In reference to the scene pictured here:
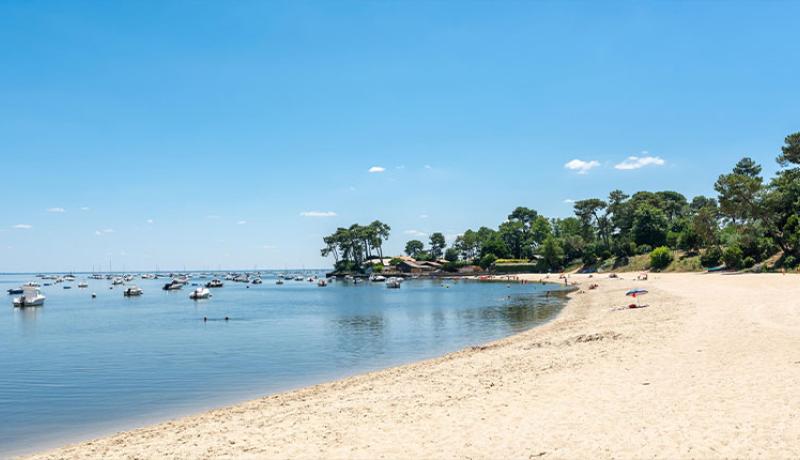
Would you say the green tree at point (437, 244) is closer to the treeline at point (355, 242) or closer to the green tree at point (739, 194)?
the treeline at point (355, 242)

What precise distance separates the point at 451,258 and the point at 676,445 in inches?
6549

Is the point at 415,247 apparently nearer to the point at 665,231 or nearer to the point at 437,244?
the point at 437,244

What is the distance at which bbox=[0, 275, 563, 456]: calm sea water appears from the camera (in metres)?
17.5

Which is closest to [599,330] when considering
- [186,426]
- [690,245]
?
[186,426]

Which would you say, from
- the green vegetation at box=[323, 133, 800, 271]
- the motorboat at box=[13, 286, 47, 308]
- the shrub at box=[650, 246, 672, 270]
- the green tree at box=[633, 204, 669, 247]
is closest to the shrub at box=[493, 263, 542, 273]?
the green vegetation at box=[323, 133, 800, 271]

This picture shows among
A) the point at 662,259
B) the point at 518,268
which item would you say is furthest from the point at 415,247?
the point at 662,259

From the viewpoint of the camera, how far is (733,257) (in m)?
68.2

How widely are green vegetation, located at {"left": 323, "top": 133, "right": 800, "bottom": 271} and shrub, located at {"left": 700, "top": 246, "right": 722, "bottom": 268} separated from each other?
0.47ft

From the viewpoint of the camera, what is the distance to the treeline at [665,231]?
2530 inches

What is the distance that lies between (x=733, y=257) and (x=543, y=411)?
2735 inches

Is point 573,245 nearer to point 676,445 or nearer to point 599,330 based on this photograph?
point 599,330

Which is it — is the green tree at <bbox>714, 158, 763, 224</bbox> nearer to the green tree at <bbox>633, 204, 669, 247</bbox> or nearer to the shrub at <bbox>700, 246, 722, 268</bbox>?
the shrub at <bbox>700, 246, 722, 268</bbox>

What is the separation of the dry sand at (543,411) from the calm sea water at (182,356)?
3385 millimetres

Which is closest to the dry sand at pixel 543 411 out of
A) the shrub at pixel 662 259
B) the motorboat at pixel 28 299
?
the motorboat at pixel 28 299
